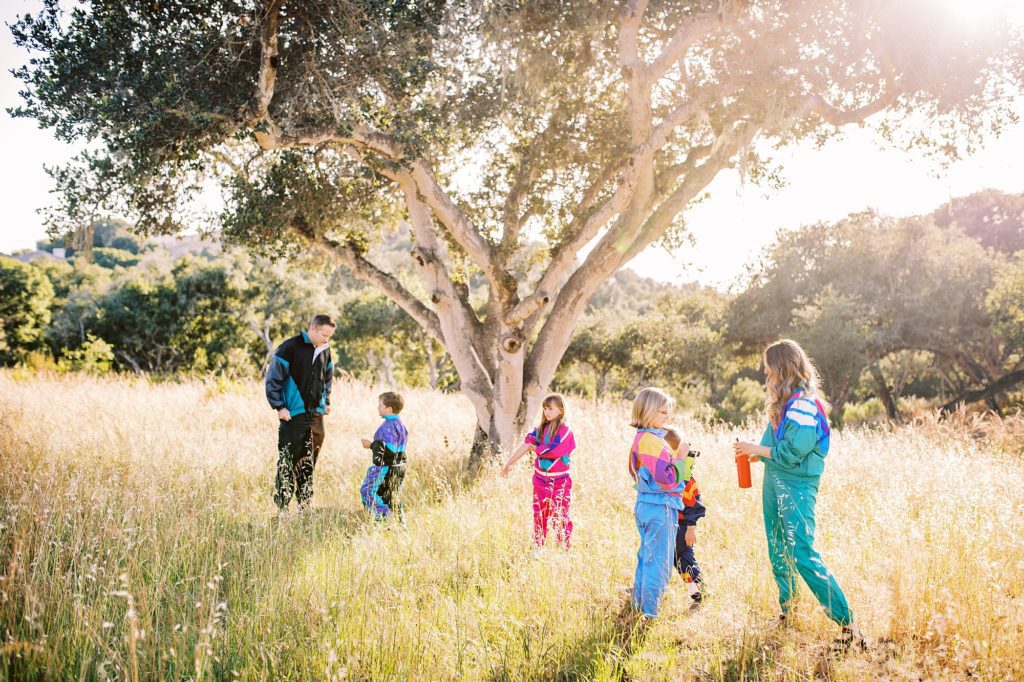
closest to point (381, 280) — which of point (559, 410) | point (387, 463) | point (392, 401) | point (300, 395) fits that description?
point (300, 395)

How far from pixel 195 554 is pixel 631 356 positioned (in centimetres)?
2510

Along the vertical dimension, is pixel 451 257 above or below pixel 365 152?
below

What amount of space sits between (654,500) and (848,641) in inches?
52.8

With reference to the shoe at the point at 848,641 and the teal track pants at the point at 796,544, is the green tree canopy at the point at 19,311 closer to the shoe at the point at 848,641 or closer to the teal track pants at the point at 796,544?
the teal track pants at the point at 796,544

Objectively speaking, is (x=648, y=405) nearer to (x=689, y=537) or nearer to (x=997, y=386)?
(x=689, y=537)

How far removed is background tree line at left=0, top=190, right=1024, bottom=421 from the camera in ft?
77.9

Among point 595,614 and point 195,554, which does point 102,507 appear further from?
point 595,614

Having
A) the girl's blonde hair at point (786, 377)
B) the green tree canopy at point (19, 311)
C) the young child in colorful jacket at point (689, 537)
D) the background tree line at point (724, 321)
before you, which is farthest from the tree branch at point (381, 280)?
the green tree canopy at point (19, 311)

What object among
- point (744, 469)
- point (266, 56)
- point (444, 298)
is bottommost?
point (744, 469)

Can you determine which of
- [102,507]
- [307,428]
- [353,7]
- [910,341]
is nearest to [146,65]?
[353,7]

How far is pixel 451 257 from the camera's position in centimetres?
1066

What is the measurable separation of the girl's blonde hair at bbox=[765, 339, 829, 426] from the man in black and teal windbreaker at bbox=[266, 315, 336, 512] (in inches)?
167

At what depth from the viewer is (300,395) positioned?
6289mm

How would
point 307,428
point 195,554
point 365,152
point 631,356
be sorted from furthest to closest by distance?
point 631,356 → point 365,152 → point 307,428 → point 195,554
